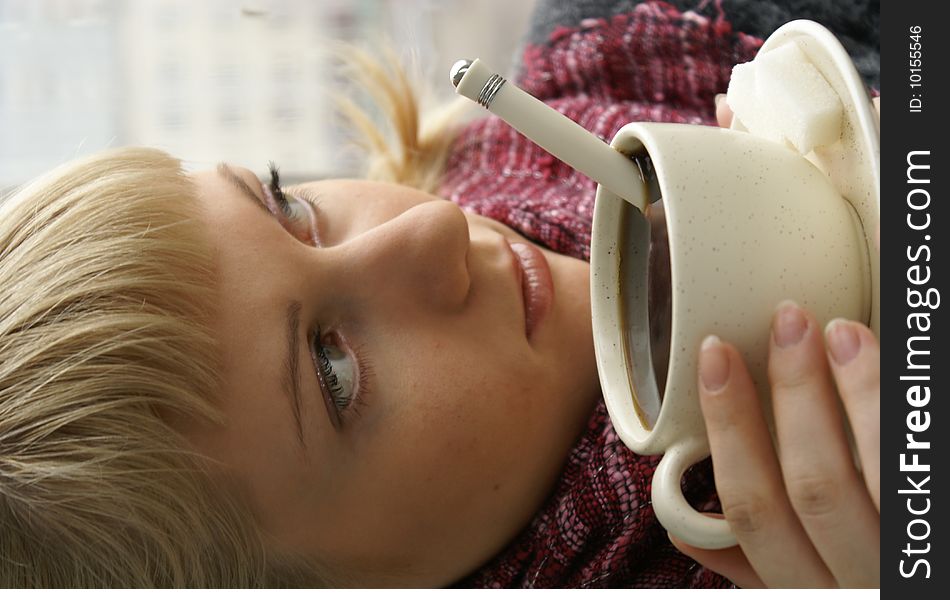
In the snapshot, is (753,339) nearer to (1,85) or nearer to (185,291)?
(185,291)

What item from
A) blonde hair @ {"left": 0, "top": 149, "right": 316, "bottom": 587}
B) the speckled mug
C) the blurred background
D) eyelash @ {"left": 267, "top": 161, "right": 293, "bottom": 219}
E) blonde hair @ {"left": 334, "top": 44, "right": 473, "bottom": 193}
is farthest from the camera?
the blurred background

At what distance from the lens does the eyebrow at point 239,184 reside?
596 millimetres

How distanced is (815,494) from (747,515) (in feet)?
0.13

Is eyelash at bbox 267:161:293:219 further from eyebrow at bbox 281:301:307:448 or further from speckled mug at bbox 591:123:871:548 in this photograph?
speckled mug at bbox 591:123:871:548

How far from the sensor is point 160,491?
55 centimetres

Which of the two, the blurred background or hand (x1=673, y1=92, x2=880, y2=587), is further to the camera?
the blurred background

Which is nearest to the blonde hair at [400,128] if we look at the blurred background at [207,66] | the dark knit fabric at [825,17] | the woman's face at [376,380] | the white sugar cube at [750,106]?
the blurred background at [207,66]

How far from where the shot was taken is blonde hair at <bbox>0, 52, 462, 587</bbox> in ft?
1.75

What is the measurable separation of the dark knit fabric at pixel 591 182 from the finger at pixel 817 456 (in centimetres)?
17

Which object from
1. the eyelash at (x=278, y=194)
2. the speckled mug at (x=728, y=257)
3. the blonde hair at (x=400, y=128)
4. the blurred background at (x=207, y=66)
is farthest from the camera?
the blurred background at (x=207, y=66)

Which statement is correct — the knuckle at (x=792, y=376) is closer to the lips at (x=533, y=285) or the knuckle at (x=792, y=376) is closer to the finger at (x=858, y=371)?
the finger at (x=858, y=371)

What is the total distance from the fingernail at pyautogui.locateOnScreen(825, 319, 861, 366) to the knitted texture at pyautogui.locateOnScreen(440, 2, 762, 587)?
0.23 meters

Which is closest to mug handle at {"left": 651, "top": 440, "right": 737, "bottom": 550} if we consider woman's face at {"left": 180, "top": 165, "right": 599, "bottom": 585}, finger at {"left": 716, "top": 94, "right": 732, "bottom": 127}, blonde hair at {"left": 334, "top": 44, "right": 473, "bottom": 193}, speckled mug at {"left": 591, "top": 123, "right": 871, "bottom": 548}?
speckled mug at {"left": 591, "top": 123, "right": 871, "bottom": 548}
